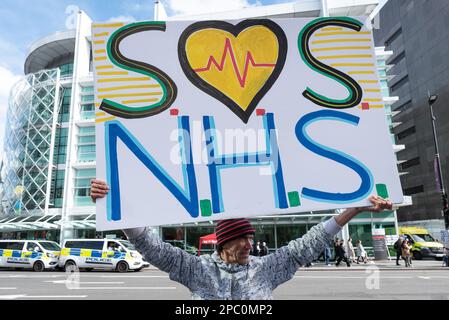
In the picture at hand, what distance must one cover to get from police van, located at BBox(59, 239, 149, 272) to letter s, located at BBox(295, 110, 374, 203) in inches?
686

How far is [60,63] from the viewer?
126 ft

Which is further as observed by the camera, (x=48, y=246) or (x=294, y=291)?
(x=48, y=246)

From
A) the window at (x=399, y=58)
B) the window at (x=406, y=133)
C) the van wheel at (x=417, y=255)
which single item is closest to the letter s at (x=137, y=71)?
the van wheel at (x=417, y=255)

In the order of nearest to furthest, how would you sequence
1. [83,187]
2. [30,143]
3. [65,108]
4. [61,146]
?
1. [83,187]
2. [61,146]
3. [30,143]
4. [65,108]

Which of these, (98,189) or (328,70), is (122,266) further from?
(328,70)

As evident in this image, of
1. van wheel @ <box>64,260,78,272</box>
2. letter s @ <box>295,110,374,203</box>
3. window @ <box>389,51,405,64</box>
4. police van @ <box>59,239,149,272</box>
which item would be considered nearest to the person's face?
letter s @ <box>295,110,374,203</box>

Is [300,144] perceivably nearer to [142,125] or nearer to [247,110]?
[247,110]

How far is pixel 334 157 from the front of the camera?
7.15 feet

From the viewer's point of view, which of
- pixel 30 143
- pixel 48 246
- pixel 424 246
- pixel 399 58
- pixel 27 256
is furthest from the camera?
pixel 399 58

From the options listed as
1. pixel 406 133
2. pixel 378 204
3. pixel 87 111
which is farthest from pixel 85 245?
pixel 406 133

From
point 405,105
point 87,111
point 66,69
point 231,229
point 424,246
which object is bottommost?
point 424,246

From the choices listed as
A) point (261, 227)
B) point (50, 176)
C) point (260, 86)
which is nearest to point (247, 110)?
point (260, 86)

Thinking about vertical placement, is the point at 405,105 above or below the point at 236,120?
above

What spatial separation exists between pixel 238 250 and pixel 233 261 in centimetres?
6
